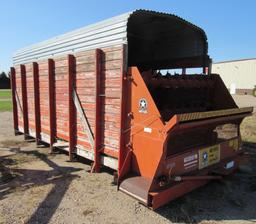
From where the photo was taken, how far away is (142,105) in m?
4.02

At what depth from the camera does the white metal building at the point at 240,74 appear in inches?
1890

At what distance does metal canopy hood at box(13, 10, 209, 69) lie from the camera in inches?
177

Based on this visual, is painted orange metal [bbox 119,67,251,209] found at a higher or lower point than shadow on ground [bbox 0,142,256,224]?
higher

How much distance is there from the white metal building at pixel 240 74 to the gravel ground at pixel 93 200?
46645 mm

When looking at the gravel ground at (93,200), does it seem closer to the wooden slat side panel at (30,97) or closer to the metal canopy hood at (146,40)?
the wooden slat side panel at (30,97)

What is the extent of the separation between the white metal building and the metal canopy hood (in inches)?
1796

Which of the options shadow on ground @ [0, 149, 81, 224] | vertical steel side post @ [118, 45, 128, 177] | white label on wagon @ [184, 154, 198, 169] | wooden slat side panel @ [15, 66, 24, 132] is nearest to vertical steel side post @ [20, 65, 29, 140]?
wooden slat side panel @ [15, 66, 24, 132]

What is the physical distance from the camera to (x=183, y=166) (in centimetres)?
416

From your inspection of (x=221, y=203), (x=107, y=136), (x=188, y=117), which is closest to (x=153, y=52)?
(x=107, y=136)

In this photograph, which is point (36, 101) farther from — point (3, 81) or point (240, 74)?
point (3, 81)

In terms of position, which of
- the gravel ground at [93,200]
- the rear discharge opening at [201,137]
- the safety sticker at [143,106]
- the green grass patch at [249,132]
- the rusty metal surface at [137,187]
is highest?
the safety sticker at [143,106]

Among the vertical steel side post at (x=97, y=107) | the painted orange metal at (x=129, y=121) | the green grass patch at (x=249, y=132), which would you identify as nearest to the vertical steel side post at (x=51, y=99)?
the painted orange metal at (x=129, y=121)

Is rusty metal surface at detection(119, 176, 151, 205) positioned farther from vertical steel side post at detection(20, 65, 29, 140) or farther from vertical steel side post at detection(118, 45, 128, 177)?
vertical steel side post at detection(20, 65, 29, 140)

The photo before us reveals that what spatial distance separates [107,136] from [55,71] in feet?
7.49
